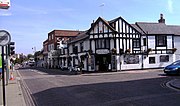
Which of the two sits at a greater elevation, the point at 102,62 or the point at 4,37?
the point at 4,37

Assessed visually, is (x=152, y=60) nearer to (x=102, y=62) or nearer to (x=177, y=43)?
(x=177, y=43)

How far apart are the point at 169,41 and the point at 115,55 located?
9268 mm

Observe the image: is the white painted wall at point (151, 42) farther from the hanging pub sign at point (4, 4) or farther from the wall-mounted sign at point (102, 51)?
the hanging pub sign at point (4, 4)

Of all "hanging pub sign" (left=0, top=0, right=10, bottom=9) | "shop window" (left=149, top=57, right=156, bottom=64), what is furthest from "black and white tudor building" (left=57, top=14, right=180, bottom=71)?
"hanging pub sign" (left=0, top=0, right=10, bottom=9)

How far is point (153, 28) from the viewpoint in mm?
38281

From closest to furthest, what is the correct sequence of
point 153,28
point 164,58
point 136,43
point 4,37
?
point 4,37 < point 136,43 < point 164,58 < point 153,28

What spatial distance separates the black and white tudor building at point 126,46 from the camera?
34688 mm

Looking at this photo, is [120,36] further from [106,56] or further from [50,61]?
[50,61]

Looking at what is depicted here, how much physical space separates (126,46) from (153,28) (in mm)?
6003

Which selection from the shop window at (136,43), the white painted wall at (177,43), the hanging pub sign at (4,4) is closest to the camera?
the hanging pub sign at (4,4)

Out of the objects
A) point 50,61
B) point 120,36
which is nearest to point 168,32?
point 120,36

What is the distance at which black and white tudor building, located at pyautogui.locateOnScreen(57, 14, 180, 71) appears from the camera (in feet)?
114

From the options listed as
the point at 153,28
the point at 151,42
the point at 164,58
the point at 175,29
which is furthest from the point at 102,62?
the point at 175,29

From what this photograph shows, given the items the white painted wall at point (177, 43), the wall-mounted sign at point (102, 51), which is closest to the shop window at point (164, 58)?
the white painted wall at point (177, 43)
